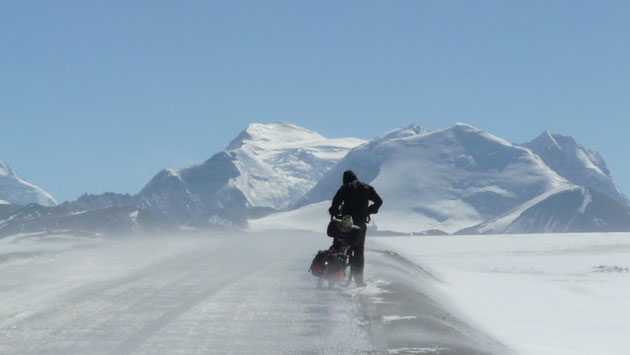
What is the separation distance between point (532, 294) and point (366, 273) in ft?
37.9

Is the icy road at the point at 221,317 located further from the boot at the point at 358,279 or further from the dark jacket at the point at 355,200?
the dark jacket at the point at 355,200

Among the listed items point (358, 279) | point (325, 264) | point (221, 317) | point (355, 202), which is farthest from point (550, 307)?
point (221, 317)

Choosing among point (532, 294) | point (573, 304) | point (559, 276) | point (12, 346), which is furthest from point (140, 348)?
point (559, 276)

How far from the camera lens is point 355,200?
68.6 ft

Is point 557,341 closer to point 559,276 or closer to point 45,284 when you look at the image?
point 45,284

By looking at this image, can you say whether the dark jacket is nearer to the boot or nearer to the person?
the person

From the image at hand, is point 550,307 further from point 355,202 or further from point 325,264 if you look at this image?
point 325,264

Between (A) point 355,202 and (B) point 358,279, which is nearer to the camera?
(A) point 355,202

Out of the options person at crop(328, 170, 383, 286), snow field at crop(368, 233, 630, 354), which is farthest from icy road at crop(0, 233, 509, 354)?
snow field at crop(368, 233, 630, 354)

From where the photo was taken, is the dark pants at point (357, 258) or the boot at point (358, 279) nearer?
the dark pants at point (357, 258)

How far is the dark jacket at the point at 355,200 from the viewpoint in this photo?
20891 mm

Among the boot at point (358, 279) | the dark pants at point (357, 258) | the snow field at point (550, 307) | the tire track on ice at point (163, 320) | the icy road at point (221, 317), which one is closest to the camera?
the tire track on ice at point (163, 320)

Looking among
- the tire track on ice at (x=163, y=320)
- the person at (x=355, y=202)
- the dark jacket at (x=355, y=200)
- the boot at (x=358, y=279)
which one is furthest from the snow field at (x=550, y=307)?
the tire track on ice at (x=163, y=320)

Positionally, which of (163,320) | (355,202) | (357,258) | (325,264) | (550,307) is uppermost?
(355,202)
